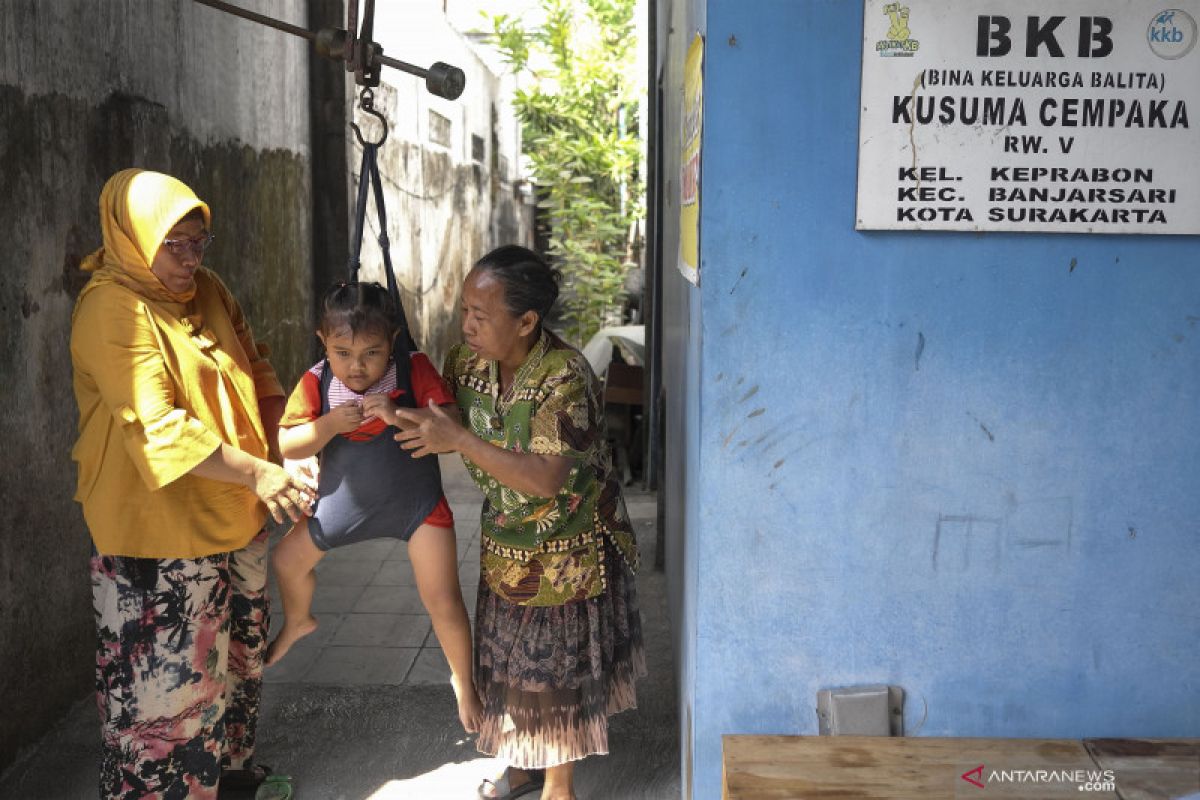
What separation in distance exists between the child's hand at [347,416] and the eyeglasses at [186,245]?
0.50 m

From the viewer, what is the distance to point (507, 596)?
283 centimetres

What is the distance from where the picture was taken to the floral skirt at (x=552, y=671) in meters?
2.83

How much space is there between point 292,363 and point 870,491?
4534 mm

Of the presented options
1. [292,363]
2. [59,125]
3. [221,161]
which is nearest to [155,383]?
[59,125]

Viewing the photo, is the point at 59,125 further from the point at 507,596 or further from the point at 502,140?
the point at 502,140

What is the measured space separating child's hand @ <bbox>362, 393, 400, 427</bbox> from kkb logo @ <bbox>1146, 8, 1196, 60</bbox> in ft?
5.59

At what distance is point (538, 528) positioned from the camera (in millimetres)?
2773

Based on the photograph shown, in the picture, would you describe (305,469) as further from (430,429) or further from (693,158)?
(693,158)

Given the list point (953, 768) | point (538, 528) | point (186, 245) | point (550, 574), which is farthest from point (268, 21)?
point (953, 768)

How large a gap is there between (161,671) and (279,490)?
20.6 inches

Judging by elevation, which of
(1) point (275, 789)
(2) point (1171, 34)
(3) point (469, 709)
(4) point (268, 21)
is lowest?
(1) point (275, 789)

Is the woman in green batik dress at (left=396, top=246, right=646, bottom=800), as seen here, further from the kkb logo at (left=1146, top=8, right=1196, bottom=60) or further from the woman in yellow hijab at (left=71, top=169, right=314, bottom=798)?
the kkb logo at (left=1146, top=8, right=1196, bottom=60)

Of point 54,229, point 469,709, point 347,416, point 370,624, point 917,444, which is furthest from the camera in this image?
point 370,624

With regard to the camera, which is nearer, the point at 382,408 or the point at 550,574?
the point at 382,408
